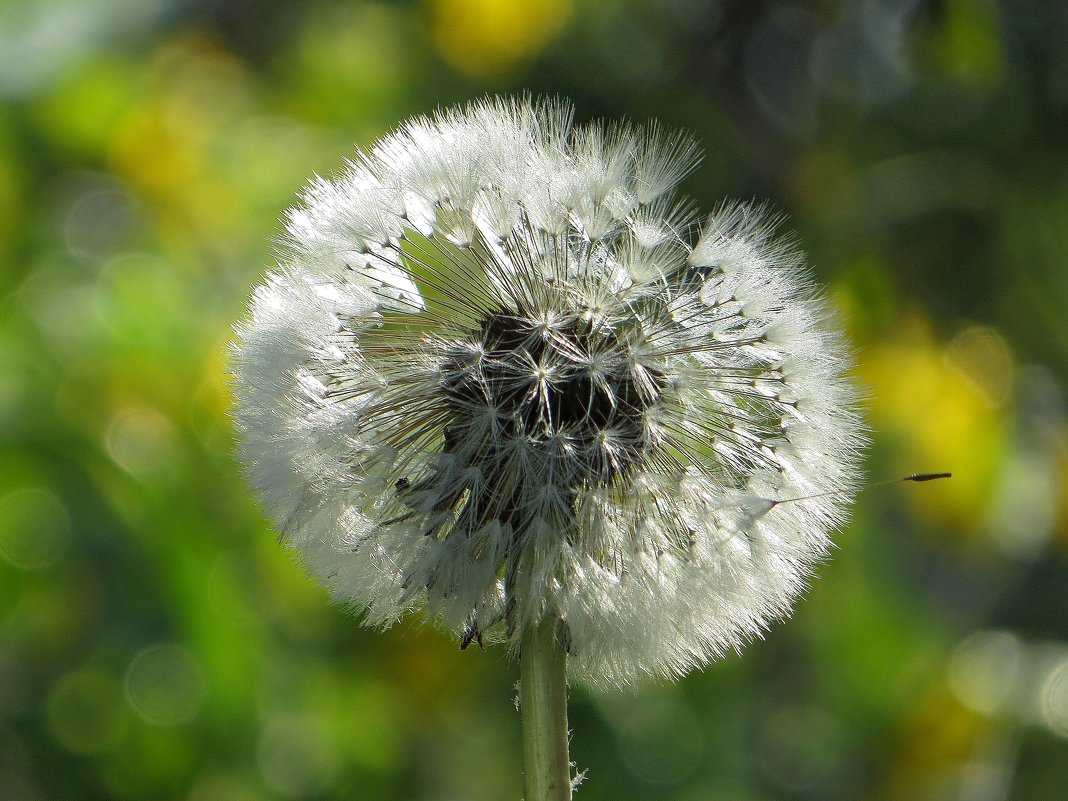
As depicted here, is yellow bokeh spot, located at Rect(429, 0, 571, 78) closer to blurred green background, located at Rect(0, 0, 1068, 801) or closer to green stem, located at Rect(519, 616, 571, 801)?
blurred green background, located at Rect(0, 0, 1068, 801)

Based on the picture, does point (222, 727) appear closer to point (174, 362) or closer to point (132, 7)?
point (174, 362)

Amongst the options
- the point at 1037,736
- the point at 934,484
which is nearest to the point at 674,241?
the point at 934,484

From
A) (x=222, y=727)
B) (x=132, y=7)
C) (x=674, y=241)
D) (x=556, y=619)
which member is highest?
(x=132, y=7)

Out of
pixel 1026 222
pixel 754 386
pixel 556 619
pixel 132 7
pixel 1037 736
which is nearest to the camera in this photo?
pixel 556 619

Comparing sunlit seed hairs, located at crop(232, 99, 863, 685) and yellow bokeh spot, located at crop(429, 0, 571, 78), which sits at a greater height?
yellow bokeh spot, located at crop(429, 0, 571, 78)

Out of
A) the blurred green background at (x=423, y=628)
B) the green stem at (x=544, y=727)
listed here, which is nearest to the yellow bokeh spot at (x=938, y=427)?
the blurred green background at (x=423, y=628)

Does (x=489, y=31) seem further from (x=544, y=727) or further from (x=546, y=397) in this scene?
(x=544, y=727)

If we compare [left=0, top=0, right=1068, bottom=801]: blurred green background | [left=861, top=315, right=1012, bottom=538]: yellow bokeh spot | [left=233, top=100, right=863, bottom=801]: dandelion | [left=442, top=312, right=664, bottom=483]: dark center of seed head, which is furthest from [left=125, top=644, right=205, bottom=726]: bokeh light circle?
[left=861, top=315, right=1012, bottom=538]: yellow bokeh spot

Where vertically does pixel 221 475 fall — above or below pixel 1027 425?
below
